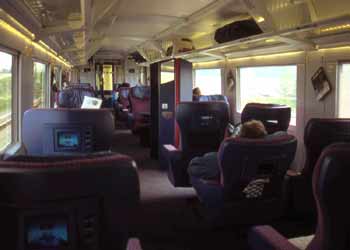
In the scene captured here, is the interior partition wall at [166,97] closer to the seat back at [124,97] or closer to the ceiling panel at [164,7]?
the ceiling panel at [164,7]

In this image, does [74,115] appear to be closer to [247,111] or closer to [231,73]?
[247,111]

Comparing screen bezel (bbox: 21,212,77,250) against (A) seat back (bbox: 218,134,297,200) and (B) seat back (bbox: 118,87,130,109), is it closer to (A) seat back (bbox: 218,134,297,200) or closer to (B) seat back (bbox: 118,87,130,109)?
(A) seat back (bbox: 218,134,297,200)

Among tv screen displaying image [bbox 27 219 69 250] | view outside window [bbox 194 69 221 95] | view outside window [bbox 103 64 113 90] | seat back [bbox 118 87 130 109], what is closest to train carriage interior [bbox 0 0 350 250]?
tv screen displaying image [bbox 27 219 69 250]

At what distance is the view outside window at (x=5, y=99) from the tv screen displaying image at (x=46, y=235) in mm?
3292

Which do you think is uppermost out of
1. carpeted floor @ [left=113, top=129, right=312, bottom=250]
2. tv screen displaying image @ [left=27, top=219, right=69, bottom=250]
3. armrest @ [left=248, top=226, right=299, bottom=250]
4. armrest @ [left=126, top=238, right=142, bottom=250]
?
tv screen displaying image @ [left=27, top=219, right=69, bottom=250]

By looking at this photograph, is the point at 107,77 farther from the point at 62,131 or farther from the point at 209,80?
the point at 62,131

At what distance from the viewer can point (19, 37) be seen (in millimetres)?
4434

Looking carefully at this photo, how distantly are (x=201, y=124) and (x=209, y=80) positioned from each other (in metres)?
5.79

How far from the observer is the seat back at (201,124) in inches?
188

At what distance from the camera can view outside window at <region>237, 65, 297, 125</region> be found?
6273 millimetres

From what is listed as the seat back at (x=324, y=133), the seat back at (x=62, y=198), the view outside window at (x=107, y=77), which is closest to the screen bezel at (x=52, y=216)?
the seat back at (x=62, y=198)

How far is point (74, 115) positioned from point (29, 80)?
2.16 m

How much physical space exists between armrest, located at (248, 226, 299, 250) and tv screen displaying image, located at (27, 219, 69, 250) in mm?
1137

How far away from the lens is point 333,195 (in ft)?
5.05
